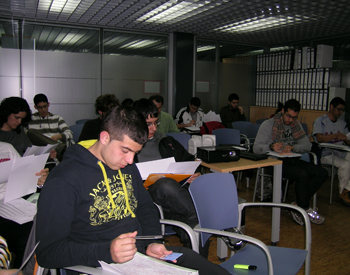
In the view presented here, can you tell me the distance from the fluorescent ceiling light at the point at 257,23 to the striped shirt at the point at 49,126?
11.8 feet

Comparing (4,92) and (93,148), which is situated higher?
(4,92)

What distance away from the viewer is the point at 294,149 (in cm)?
374

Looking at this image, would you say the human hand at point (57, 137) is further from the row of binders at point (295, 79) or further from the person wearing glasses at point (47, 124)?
the row of binders at point (295, 79)

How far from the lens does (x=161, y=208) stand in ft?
7.19

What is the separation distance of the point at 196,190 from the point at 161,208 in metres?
0.46

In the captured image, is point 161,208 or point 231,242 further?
point 161,208

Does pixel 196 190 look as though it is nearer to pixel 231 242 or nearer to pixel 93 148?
pixel 231 242

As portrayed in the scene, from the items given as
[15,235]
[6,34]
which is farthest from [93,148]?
[6,34]

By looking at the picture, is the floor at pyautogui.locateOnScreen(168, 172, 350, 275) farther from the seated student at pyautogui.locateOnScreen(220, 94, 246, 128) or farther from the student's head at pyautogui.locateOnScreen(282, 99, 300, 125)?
the seated student at pyautogui.locateOnScreen(220, 94, 246, 128)

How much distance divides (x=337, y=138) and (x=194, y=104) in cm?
243

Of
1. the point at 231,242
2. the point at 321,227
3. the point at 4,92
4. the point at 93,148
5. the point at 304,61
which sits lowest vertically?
the point at 321,227

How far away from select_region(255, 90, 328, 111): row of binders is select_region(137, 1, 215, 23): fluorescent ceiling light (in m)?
3.18

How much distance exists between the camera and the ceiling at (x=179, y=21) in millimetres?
4469

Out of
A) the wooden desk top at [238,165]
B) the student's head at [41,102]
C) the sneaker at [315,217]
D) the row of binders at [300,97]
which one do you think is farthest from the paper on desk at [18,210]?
the row of binders at [300,97]
